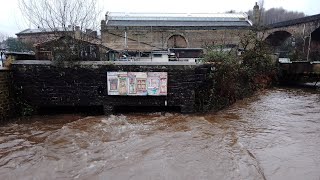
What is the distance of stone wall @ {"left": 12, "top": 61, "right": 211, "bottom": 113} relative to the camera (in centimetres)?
1045

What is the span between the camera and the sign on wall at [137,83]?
Answer: 10.5 meters

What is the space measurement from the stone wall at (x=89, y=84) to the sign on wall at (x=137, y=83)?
0.18 meters

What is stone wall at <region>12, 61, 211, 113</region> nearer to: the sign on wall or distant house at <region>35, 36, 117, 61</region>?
the sign on wall

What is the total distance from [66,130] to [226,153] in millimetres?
5108

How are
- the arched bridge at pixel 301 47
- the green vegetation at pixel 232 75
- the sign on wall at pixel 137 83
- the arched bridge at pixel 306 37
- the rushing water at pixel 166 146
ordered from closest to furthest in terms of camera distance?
the rushing water at pixel 166 146 < the sign on wall at pixel 137 83 < the green vegetation at pixel 232 75 < the arched bridge at pixel 301 47 < the arched bridge at pixel 306 37

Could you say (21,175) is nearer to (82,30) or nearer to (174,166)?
(174,166)

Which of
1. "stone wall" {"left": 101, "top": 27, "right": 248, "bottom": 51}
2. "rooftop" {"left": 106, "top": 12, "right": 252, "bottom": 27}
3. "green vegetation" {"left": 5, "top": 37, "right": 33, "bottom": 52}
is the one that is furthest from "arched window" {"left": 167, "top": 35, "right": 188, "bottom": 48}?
"green vegetation" {"left": 5, "top": 37, "right": 33, "bottom": 52}

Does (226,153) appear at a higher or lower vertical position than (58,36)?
lower

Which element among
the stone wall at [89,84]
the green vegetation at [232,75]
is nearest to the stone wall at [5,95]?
the stone wall at [89,84]

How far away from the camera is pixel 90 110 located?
11.5m

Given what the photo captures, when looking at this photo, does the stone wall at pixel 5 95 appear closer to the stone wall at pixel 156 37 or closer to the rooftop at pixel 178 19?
the stone wall at pixel 156 37

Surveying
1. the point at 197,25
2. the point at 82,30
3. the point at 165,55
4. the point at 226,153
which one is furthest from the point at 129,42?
the point at 226,153

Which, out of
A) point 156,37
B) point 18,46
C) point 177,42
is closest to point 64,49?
point 156,37

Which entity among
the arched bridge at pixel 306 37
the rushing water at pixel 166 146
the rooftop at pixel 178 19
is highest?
the rooftop at pixel 178 19
